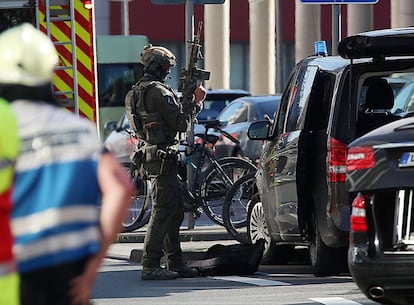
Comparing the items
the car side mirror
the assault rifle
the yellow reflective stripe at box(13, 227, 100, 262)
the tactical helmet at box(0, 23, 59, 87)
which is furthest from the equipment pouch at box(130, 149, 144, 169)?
the yellow reflective stripe at box(13, 227, 100, 262)

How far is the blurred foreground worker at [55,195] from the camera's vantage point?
4.73m

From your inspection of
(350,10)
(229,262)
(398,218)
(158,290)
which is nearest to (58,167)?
(398,218)

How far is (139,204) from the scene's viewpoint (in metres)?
16.8

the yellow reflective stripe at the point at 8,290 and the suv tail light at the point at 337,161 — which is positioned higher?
the yellow reflective stripe at the point at 8,290

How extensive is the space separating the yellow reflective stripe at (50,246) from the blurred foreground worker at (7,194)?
0.26 ft

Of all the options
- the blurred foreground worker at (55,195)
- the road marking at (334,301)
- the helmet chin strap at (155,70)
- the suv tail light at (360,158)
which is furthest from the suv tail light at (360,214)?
the helmet chin strap at (155,70)

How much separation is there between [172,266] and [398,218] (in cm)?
465

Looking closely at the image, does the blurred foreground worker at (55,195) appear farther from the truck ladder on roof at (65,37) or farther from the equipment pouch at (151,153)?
the equipment pouch at (151,153)

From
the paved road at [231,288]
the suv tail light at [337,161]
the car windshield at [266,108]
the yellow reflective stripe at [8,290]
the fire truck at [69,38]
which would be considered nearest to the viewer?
the yellow reflective stripe at [8,290]

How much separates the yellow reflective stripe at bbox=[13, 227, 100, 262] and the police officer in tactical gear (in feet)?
24.9

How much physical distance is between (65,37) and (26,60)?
19.9 feet

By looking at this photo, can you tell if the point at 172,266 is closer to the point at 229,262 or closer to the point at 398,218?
the point at 229,262

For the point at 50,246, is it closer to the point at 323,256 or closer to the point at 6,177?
the point at 6,177

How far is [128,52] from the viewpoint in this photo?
3297 centimetres
